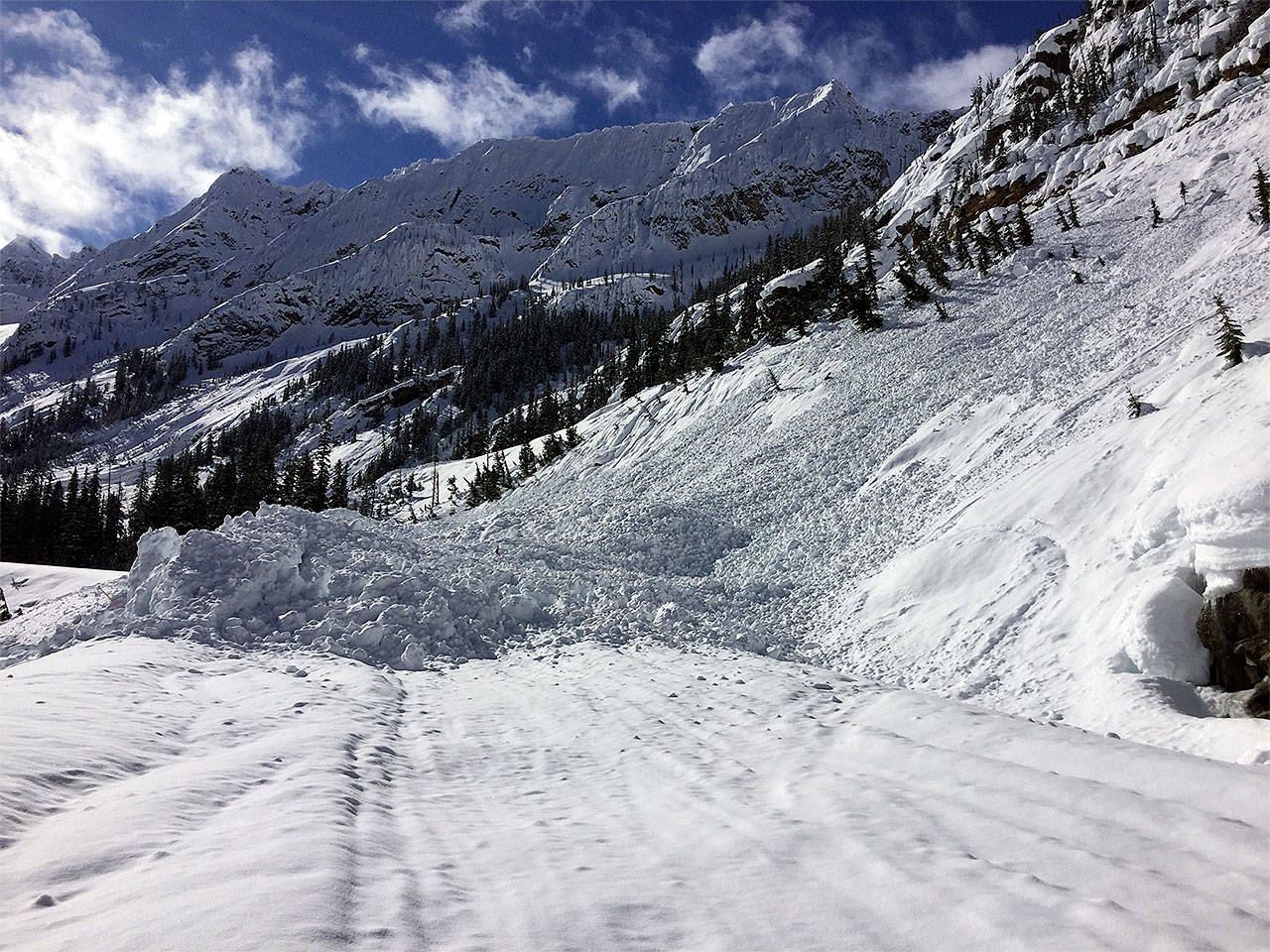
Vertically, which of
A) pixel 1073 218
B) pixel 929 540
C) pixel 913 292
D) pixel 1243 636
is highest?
pixel 1073 218

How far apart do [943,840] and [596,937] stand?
8.53 feet

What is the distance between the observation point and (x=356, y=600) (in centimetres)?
1339

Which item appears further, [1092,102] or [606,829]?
[1092,102]

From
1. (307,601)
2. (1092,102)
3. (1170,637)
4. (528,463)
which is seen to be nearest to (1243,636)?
(1170,637)

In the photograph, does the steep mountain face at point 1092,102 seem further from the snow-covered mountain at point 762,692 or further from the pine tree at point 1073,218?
the snow-covered mountain at point 762,692

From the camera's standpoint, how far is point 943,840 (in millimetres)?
4277

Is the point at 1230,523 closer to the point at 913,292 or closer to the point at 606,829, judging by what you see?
the point at 606,829

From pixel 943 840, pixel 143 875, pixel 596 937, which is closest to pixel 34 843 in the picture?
pixel 143 875

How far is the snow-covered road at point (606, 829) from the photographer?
3.15m

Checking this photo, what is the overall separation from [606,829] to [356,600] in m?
10.2

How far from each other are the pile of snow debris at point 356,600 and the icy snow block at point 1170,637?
640 cm

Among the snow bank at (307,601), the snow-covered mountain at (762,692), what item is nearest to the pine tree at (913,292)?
the snow-covered mountain at (762,692)

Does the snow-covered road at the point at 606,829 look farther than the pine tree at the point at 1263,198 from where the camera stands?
No

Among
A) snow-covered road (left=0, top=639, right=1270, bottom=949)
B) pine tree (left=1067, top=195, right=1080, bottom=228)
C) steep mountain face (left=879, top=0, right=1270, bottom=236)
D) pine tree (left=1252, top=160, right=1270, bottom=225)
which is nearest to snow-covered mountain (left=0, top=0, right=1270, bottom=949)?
snow-covered road (left=0, top=639, right=1270, bottom=949)
